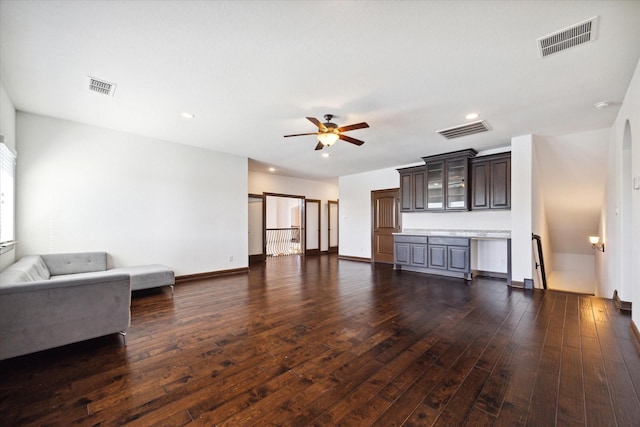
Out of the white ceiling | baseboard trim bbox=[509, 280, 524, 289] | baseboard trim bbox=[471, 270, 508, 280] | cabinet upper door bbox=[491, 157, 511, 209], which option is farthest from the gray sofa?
cabinet upper door bbox=[491, 157, 511, 209]

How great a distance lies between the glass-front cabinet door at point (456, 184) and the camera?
5.60 metres

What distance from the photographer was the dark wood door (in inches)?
293

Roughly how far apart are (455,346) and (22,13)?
450cm

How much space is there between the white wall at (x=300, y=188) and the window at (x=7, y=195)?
16.0 ft

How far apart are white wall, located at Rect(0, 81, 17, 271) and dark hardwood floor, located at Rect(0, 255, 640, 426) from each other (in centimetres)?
161

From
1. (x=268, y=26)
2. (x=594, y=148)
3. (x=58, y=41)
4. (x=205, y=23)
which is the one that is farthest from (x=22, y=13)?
(x=594, y=148)

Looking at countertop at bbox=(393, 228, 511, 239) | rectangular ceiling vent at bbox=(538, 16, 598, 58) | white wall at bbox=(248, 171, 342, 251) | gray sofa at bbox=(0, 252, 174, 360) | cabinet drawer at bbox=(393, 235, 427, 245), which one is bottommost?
gray sofa at bbox=(0, 252, 174, 360)

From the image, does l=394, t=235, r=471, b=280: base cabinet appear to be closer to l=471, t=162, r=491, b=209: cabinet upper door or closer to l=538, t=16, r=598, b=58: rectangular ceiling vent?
l=471, t=162, r=491, b=209: cabinet upper door

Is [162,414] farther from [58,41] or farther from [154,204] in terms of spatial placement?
[154,204]

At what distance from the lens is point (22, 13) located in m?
1.99

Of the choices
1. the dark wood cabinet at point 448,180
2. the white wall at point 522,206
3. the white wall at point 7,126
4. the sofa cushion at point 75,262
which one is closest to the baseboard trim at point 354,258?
the dark wood cabinet at point 448,180

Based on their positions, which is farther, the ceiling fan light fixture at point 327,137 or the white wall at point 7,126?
the ceiling fan light fixture at point 327,137

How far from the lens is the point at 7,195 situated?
3406 millimetres

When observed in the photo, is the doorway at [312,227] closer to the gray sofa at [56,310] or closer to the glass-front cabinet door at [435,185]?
the glass-front cabinet door at [435,185]
